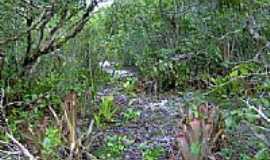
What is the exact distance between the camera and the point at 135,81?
20.6ft

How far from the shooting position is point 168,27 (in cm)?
615

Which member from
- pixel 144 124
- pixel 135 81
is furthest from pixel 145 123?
pixel 135 81

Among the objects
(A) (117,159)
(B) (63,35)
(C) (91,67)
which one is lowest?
(A) (117,159)

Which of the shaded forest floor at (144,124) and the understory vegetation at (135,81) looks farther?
the shaded forest floor at (144,124)

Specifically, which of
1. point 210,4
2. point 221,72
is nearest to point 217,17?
point 210,4

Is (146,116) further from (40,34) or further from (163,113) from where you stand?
(40,34)

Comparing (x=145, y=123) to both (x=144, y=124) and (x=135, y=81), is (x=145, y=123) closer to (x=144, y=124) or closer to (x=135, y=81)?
(x=144, y=124)

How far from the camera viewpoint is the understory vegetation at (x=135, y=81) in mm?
3520

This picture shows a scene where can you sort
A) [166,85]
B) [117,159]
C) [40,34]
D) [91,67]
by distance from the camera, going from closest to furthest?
[117,159] → [40,34] → [91,67] → [166,85]

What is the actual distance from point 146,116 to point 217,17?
1372 millimetres

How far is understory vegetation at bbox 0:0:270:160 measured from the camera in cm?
352

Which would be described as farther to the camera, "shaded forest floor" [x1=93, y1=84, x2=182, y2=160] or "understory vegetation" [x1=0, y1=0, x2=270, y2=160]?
"shaded forest floor" [x1=93, y1=84, x2=182, y2=160]

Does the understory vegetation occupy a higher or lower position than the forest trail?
higher

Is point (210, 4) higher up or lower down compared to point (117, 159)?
higher up
